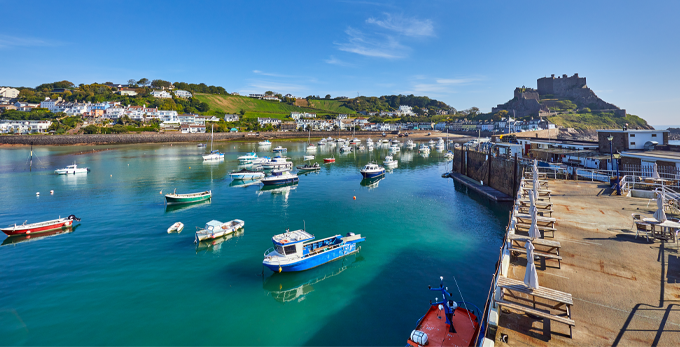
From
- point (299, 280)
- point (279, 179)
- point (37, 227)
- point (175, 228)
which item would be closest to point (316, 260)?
point (299, 280)

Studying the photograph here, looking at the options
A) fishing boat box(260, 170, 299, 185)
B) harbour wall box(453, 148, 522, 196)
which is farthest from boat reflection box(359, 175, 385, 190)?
harbour wall box(453, 148, 522, 196)

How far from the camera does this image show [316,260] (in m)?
20.3

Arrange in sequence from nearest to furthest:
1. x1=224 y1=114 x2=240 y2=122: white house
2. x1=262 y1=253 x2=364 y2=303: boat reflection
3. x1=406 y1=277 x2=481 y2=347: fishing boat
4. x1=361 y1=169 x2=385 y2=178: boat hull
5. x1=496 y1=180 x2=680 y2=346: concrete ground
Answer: x1=496 y1=180 x2=680 y2=346: concrete ground < x1=406 y1=277 x2=481 y2=347: fishing boat < x1=262 y1=253 x2=364 y2=303: boat reflection < x1=361 y1=169 x2=385 y2=178: boat hull < x1=224 y1=114 x2=240 y2=122: white house

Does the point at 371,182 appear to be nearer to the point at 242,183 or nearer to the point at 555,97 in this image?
the point at 242,183

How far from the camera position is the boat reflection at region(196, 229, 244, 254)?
23.8m

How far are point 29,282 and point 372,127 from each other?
622ft

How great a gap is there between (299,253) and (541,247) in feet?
44.4

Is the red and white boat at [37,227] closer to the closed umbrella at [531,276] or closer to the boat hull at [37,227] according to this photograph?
the boat hull at [37,227]

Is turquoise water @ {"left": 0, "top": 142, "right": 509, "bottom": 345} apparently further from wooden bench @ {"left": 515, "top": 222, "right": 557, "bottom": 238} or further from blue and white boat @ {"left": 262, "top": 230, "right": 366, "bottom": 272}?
wooden bench @ {"left": 515, "top": 222, "right": 557, "bottom": 238}

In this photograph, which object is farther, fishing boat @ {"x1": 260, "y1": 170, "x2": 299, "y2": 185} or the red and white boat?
fishing boat @ {"x1": 260, "y1": 170, "x2": 299, "y2": 185}

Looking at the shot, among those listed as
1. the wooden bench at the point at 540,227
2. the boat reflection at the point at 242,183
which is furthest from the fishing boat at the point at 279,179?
the wooden bench at the point at 540,227

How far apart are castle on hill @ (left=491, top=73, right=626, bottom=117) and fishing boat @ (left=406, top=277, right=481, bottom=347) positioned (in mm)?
177280

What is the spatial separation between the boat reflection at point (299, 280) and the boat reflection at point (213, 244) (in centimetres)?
723

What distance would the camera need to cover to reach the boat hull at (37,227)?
26.5m
